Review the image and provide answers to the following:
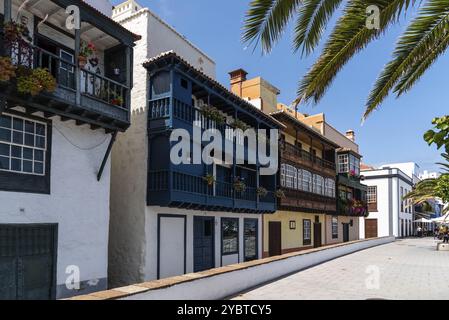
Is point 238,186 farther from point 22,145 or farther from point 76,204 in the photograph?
point 22,145

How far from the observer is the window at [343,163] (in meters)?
34.2

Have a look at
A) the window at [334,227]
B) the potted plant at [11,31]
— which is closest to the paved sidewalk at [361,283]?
the potted plant at [11,31]

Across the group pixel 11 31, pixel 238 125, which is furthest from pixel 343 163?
pixel 11 31

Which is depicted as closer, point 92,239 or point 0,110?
point 0,110

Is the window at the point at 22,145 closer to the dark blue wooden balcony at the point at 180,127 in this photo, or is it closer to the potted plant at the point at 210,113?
the dark blue wooden balcony at the point at 180,127

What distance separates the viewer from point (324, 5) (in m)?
6.18

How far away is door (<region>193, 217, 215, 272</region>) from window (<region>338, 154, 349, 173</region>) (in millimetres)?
20009

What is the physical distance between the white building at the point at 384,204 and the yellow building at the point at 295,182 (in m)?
19.8

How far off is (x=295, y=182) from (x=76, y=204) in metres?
15.8

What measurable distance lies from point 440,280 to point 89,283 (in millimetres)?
12106

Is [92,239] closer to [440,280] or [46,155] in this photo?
[46,155]

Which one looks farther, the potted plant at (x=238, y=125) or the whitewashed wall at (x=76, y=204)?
the potted plant at (x=238, y=125)

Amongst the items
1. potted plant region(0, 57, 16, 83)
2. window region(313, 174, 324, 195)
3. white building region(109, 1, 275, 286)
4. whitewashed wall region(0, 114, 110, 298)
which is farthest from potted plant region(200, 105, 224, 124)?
window region(313, 174, 324, 195)
